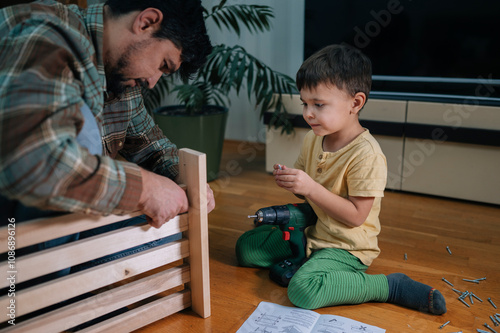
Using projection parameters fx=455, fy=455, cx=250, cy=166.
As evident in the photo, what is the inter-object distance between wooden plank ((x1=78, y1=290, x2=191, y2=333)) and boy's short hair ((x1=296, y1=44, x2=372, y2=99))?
0.65 m

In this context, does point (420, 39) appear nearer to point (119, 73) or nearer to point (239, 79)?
point (239, 79)

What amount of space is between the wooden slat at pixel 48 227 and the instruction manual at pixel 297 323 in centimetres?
45

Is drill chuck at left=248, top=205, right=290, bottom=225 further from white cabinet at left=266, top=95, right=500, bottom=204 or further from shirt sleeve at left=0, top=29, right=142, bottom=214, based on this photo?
white cabinet at left=266, top=95, right=500, bottom=204

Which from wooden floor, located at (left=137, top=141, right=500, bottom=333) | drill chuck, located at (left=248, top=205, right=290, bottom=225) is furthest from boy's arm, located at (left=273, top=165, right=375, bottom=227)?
wooden floor, located at (left=137, top=141, right=500, bottom=333)

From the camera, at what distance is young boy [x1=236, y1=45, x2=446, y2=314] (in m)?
1.16

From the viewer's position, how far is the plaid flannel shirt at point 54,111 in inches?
28.4

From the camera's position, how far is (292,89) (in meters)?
2.20

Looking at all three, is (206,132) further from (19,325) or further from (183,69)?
(19,325)

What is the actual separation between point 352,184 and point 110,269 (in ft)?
2.13

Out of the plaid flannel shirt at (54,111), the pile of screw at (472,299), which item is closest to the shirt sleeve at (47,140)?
the plaid flannel shirt at (54,111)

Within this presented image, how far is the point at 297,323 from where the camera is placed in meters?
1.09

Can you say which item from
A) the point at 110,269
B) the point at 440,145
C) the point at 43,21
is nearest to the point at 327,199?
the point at 110,269

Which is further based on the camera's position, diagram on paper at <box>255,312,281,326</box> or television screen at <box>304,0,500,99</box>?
television screen at <box>304,0,500,99</box>

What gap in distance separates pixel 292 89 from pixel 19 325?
163 centimetres
